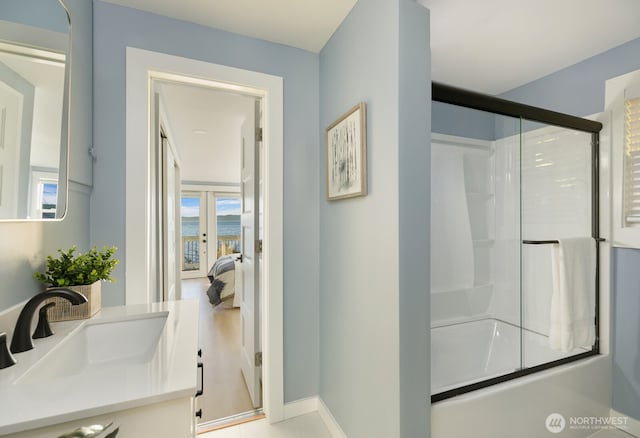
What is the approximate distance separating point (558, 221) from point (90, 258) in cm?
285

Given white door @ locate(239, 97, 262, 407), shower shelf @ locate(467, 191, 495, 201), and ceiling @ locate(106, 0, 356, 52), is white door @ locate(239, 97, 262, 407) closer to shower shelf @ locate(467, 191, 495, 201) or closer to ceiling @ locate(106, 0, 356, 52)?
ceiling @ locate(106, 0, 356, 52)

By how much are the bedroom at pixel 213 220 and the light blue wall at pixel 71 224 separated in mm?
484

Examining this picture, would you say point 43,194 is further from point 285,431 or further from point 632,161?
point 632,161

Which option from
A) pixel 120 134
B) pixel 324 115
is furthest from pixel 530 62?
pixel 120 134

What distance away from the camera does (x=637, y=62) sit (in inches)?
73.4

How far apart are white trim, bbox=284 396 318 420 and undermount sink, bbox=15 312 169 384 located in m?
1.15

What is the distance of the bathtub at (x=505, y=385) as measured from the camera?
4.58 feet

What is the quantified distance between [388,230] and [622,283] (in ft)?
5.82

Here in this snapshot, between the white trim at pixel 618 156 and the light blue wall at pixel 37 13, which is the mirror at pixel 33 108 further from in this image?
the white trim at pixel 618 156

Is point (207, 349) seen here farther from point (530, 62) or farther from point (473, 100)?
point (530, 62)

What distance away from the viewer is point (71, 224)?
1336 millimetres

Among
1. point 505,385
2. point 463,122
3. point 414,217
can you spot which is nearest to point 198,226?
point 463,122

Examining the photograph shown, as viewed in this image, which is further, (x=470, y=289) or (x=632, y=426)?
(x=470, y=289)

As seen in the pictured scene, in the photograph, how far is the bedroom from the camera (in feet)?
7.29
